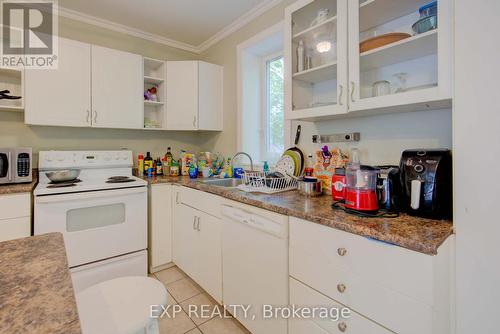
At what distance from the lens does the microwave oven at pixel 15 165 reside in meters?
Answer: 1.69

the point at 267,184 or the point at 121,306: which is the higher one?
the point at 267,184

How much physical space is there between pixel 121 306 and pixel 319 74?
1.58 m

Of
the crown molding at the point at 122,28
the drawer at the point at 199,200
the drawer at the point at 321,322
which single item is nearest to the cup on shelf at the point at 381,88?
the drawer at the point at 321,322

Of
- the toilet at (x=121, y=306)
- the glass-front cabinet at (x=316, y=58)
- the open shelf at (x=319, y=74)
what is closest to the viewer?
the toilet at (x=121, y=306)

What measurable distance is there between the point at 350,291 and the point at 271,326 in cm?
57

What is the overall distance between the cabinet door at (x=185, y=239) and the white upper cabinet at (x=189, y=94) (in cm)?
93

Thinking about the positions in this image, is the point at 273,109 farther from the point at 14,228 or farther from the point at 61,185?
the point at 14,228

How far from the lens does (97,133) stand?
2.47 m

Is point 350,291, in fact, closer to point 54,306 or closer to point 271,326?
point 271,326

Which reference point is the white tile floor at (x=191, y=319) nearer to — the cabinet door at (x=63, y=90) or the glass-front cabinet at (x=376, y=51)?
the glass-front cabinet at (x=376, y=51)

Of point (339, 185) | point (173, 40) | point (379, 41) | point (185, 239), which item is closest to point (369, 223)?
point (339, 185)

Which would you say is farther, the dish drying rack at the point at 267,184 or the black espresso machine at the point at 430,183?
the dish drying rack at the point at 267,184

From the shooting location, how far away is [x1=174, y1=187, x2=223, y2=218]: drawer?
169 cm

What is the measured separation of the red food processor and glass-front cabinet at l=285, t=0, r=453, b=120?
1.13ft
